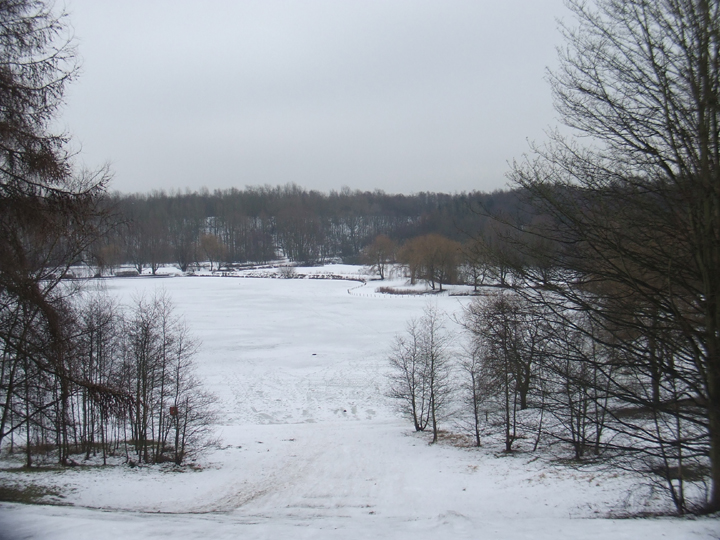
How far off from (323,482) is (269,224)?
14443 centimetres

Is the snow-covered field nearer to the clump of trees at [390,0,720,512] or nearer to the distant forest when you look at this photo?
the clump of trees at [390,0,720,512]

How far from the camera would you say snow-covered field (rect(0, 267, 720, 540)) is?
6.82 metres

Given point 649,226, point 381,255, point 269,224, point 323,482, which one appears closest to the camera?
point 649,226

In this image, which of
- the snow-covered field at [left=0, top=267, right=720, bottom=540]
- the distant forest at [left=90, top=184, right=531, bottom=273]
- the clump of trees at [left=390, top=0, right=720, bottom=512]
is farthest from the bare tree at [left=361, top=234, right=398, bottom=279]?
the clump of trees at [left=390, top=0, right=720, bottom=512]

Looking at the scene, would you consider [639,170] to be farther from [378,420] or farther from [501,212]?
[378,420]

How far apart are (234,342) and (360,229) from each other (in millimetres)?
127143

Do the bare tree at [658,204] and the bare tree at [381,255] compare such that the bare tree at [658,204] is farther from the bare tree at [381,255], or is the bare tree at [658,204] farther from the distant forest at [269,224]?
the distant forest at [269,224]

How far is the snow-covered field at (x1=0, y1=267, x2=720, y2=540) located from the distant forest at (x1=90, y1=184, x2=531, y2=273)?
75.4 meters

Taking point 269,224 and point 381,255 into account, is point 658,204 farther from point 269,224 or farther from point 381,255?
point 269,224

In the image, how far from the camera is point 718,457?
209 inches

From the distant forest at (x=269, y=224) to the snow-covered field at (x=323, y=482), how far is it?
75435 mm

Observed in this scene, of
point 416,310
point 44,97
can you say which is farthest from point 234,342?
point 44,97

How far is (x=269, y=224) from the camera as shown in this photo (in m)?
154

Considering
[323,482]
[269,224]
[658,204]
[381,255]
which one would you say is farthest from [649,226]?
[269,224]
